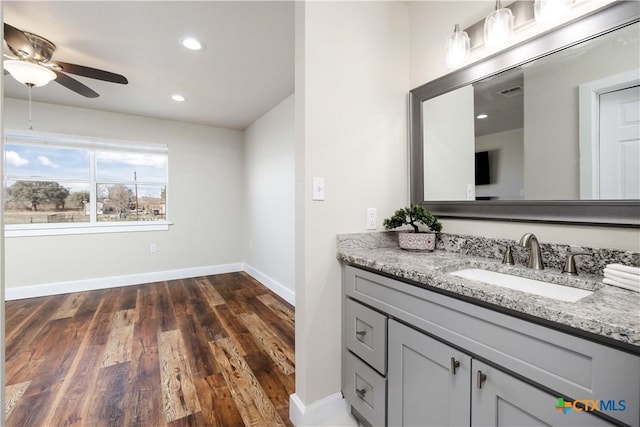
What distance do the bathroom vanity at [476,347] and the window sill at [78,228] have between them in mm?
3639

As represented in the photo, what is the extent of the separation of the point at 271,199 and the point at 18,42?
2.50 metres

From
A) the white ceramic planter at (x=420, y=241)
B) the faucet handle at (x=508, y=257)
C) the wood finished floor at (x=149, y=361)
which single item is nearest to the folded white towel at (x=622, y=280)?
the faucet handle at (x=508, y=257)

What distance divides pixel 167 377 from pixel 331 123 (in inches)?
76.8

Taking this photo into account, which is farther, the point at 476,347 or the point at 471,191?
the point at 471,191

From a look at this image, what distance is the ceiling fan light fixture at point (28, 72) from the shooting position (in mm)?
1931

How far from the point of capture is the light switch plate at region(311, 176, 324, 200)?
1.42m

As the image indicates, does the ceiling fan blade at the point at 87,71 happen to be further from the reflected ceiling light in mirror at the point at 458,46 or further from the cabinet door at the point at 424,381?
the cabinet door at the point at 424,381

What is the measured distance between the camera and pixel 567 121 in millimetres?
1133

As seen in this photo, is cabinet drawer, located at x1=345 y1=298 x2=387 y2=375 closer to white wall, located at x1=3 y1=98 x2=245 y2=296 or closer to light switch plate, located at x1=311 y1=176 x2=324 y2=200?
light switch plate, located at x1=311 y1=176 x2=324 y2=200

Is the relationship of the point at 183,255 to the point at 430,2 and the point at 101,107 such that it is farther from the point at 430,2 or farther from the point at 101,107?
the point at 430,2

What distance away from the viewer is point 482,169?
1.44m

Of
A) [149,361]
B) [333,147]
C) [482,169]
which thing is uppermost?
[333,147]

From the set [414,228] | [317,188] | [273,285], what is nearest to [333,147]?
[317,188]

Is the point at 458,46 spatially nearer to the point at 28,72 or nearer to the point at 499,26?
the point at 499,26
